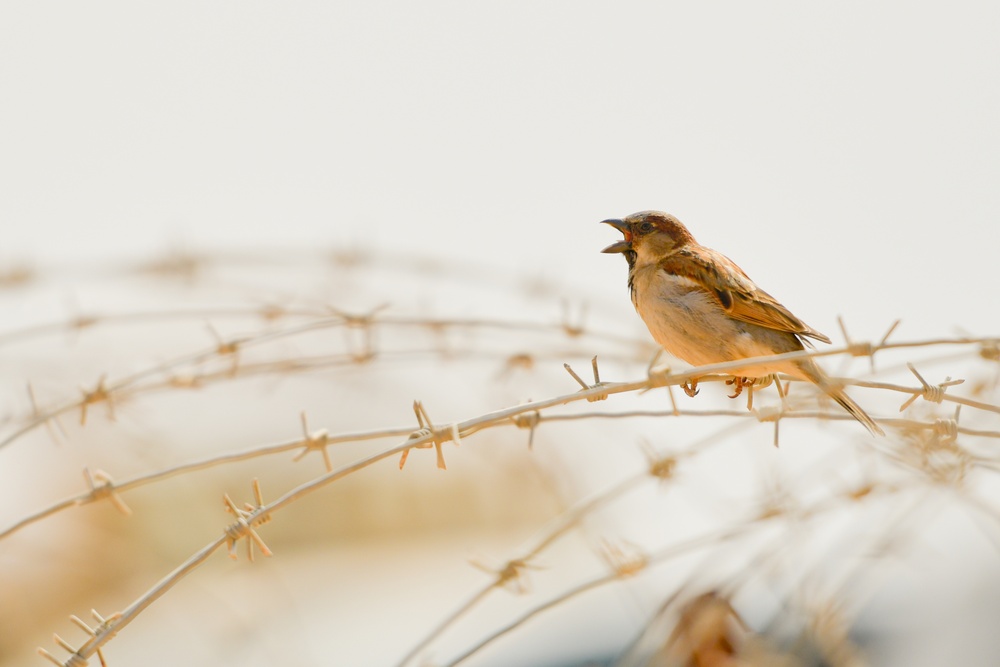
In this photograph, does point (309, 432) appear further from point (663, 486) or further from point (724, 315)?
point (724, 315)

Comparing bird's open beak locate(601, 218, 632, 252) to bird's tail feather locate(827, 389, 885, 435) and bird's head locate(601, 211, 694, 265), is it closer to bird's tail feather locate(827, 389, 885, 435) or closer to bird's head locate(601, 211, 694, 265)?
bird's head locate(601, 211, 694, 265)

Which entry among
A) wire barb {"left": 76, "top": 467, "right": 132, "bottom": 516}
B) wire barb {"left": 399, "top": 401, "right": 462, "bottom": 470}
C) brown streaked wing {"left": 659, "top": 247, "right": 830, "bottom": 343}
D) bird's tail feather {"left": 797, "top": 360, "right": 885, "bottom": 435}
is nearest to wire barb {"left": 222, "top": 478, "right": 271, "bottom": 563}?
wire barb {"left": 399, "top": 401, "right": 462, "bottom": 470}

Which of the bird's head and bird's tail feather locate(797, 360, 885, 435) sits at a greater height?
the bird's head

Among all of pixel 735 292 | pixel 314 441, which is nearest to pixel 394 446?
pixel 314 441

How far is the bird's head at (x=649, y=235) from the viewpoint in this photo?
13.8 ft

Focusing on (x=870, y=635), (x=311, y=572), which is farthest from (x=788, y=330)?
(x=311, y=572)

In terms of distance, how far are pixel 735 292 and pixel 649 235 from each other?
456 millimetres

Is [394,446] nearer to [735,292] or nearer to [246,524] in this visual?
[246,524]

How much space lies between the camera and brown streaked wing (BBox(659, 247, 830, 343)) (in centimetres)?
387

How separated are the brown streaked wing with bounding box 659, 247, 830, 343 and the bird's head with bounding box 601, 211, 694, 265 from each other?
86mm

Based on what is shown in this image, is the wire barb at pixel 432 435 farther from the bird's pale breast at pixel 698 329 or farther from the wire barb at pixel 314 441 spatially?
the bird's pale breast at pixel 698 329

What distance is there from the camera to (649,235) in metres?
4.23

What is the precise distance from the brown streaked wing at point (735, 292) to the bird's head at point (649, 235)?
9cm

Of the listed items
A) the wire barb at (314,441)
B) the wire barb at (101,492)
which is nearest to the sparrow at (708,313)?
the wire barb at (314,441)
